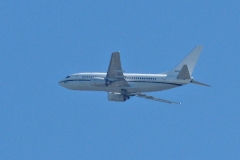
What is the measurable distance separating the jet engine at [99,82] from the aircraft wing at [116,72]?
71cm

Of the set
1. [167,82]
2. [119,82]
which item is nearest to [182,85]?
[167,82]

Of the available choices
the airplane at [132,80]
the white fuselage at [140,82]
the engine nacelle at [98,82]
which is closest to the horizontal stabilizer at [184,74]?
the airplane at [132,80]

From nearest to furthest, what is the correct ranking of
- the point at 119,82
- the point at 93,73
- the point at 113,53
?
the point at 113,53
the point at 119,82
the point at 93,73

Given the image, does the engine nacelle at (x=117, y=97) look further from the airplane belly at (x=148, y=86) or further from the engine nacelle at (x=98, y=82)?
the engine nacelle at (x=98, y=82)

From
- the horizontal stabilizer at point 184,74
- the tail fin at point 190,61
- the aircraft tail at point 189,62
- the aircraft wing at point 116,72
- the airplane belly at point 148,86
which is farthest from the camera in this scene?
the tail fin at point 190,61

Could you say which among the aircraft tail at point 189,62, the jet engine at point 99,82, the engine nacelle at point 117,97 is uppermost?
the aircraft tail at point 189,62

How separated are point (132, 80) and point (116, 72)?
4843 mm

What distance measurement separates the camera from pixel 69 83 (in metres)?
109

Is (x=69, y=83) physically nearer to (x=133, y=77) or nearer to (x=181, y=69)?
(x=133, y=77)

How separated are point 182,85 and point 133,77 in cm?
734

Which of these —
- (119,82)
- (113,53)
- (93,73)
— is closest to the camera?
(113,53)

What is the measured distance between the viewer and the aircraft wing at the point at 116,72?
94.7 meters

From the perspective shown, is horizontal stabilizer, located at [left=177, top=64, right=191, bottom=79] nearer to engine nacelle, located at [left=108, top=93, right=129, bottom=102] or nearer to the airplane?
the airplane

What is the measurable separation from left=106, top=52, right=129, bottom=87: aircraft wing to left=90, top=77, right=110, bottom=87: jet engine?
71cm
